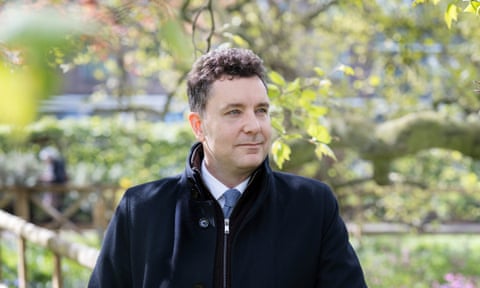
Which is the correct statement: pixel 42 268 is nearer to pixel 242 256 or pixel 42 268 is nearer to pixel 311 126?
pixel 311 126

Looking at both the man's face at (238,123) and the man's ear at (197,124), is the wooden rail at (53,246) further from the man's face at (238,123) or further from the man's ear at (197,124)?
the man's face at (238,123)

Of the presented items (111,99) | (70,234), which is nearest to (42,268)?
(111,99)

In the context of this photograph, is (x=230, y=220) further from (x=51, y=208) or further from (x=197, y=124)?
(x=51, y=208)

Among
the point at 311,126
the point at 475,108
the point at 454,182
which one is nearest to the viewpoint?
the point at 311,126

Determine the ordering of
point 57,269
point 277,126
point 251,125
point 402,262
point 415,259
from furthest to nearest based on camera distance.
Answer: point 415,259 < point 402,262 < point 57,269 < point 277,126 < point 251,125

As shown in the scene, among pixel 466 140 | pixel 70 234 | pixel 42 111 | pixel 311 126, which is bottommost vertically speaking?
pixel 70 234

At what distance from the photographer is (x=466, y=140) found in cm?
524

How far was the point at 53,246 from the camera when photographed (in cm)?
390

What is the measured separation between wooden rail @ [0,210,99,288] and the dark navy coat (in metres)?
1.23

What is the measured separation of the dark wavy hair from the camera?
1900 millimetres

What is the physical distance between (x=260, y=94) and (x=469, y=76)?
12.5 ft

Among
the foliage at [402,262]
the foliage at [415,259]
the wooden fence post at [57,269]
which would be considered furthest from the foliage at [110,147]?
the wooden fence post at [57,269]

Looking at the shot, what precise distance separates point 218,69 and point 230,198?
0.34 m

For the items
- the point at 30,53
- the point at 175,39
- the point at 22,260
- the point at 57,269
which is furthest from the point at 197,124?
the point at 22,260
